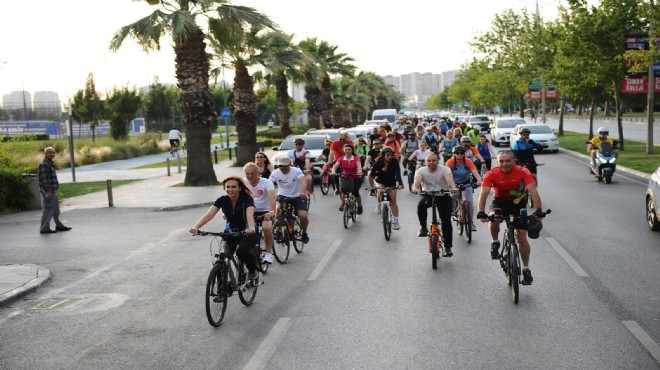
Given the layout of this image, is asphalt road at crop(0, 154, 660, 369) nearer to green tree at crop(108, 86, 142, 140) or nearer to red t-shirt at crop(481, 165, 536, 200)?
red t-shirt at crop(481, 165, 536, 200)

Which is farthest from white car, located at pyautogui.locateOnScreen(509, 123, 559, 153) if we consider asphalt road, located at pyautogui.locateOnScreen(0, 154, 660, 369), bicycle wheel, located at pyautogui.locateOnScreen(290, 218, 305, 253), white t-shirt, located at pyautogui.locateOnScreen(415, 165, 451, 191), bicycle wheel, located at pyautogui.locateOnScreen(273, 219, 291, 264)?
bicycle wheel, located at pyautogui.locateOnScreen(273, 219, 291, 264)

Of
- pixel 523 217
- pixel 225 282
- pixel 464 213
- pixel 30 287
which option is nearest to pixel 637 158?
pixel 464 213

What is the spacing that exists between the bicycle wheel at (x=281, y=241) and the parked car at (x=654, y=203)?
6.47 meters

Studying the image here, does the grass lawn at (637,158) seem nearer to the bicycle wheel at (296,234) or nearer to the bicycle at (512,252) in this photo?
the bicycle wheel at (296,234)

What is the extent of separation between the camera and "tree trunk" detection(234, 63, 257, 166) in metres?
34.3

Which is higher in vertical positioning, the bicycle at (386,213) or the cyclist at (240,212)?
the cyclist at (240,212)

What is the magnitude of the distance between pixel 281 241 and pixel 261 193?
58.4 inches

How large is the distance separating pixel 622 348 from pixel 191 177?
21.2m

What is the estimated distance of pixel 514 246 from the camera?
909 centimetres

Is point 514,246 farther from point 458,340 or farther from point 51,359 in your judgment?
point 51,359

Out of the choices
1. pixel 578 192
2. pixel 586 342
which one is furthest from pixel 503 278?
pixel 578 192

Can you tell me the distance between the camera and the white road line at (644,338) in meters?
6.85

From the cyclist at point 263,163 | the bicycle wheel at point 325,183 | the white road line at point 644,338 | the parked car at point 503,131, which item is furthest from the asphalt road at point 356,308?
the parked car at point 503,131

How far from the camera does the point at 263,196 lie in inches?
425
